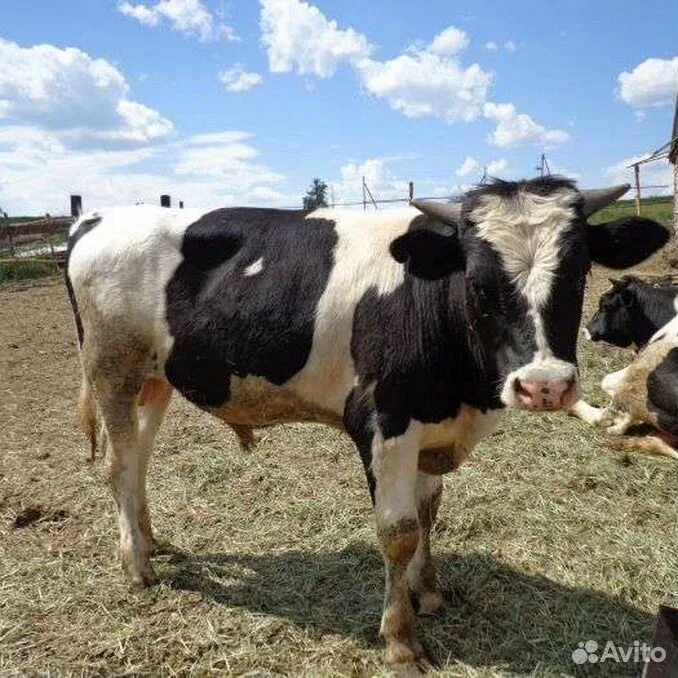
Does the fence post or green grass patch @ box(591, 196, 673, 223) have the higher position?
the fence post

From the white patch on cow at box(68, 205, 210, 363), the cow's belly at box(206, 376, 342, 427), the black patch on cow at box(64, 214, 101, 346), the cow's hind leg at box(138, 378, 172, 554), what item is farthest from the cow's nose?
the black patch on cow at box(64, 214, 101, 346)

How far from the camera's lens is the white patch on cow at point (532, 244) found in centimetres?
273

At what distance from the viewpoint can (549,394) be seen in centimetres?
265

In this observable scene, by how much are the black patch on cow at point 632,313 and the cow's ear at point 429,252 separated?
20.2 ft

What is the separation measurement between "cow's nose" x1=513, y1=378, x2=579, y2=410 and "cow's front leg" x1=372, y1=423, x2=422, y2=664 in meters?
0.75

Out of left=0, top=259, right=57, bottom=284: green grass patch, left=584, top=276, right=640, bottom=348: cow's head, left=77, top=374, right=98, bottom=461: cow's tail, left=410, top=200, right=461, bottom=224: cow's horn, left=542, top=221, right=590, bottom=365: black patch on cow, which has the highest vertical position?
left=410, top=200, right=461, bottom=224: cow's horn

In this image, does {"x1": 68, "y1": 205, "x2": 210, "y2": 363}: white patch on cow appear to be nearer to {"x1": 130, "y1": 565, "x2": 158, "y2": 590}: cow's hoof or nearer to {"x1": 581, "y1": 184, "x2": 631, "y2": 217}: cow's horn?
{"x1": 130, "y1": 565, "x2": 158, "y2": 590}: cow's hoof

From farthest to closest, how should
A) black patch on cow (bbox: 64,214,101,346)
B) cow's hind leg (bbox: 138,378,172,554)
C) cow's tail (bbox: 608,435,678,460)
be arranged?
cow's tail (bbox: 608,435,678,460) → cow's hind leg (bbox: 138,378,172,554) → black patch on cow (bbox: 64,214,101,346)

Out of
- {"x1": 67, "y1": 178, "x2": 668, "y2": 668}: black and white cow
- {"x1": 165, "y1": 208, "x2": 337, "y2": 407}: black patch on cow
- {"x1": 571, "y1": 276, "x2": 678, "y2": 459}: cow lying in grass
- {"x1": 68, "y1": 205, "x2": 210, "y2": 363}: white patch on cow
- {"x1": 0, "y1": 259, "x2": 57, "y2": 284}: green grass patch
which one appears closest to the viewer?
{"x1": 67, "y1": 178, "x2": 668, "y2": 668}: black and white cow

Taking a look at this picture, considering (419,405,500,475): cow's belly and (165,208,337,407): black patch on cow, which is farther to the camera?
(165,208,337,407): black patch on cow

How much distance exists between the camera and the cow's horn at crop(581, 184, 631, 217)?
10.1ft

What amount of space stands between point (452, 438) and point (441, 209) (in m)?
1.17

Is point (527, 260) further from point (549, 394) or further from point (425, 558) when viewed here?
point (425, 558)

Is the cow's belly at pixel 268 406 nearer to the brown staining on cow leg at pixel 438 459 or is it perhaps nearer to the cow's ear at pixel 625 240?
the brown staining on cow leg at pixel 438 459
